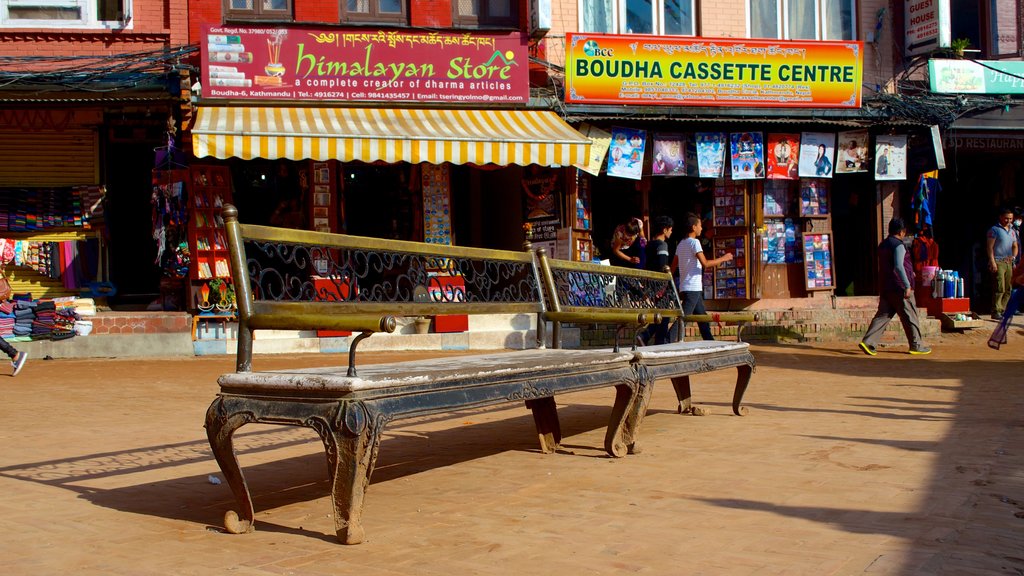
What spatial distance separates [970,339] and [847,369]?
523 cm

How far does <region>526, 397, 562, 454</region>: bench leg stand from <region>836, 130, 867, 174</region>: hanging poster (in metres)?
11.9

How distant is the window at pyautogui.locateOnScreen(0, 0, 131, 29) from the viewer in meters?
14.6

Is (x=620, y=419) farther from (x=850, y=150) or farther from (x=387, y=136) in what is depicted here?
(x=850, y=150)

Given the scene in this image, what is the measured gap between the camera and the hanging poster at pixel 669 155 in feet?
51.8

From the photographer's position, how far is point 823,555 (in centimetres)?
373

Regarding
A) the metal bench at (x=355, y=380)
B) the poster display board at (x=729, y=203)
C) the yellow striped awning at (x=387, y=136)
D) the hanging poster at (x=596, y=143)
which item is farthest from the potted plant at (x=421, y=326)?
the metal bench at (x=355, y=380)

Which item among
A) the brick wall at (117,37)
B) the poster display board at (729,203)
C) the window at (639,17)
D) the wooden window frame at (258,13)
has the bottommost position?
the poster display board at (729,203)

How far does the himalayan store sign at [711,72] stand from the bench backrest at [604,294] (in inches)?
301

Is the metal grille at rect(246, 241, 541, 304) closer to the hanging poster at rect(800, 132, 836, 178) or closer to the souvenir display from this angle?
the souvenir display

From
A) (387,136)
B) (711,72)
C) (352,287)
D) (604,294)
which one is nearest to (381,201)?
(387,136)

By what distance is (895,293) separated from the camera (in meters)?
13.4

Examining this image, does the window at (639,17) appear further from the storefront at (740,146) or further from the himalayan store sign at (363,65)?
the himalayan store sign at (363,65)

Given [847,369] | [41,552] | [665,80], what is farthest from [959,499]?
[665,80]

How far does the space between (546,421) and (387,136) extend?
805 centimetres
